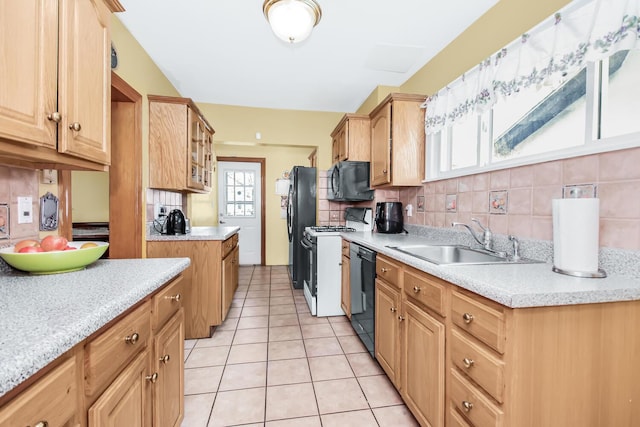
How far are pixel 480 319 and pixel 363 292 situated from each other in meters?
1.22

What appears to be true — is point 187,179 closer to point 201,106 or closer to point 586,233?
point 201,106

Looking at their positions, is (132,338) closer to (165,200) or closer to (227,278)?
(227,278)

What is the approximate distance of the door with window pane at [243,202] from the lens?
5.08 meters

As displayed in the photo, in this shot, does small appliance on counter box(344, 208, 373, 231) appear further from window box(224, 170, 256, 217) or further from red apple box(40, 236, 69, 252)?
red apple box(40, 236, 69, 252)

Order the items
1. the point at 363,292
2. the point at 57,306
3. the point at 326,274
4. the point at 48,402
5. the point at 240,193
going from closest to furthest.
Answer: the point at 48,402
the point at 57,306
the point at 363,292
the point at 326,274
the point at 240,193

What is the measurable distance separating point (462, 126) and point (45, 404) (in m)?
2.60

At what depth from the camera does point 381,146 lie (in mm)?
2744

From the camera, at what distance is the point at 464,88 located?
197cm

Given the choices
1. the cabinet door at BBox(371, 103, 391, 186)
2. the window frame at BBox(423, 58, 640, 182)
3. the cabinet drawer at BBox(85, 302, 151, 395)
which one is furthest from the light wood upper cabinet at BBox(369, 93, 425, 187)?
the cabinet drawer at BBox(85, 302, 151, 395)

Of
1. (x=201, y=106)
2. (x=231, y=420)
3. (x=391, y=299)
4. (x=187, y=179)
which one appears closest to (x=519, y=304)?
(x=391, y=299)

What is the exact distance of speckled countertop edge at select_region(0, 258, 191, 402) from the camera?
51cm

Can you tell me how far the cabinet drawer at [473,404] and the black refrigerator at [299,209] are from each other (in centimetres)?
272

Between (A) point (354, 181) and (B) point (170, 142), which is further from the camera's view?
(A) point (354, 181)

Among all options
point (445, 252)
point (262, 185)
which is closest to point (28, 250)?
point (445, 252)
